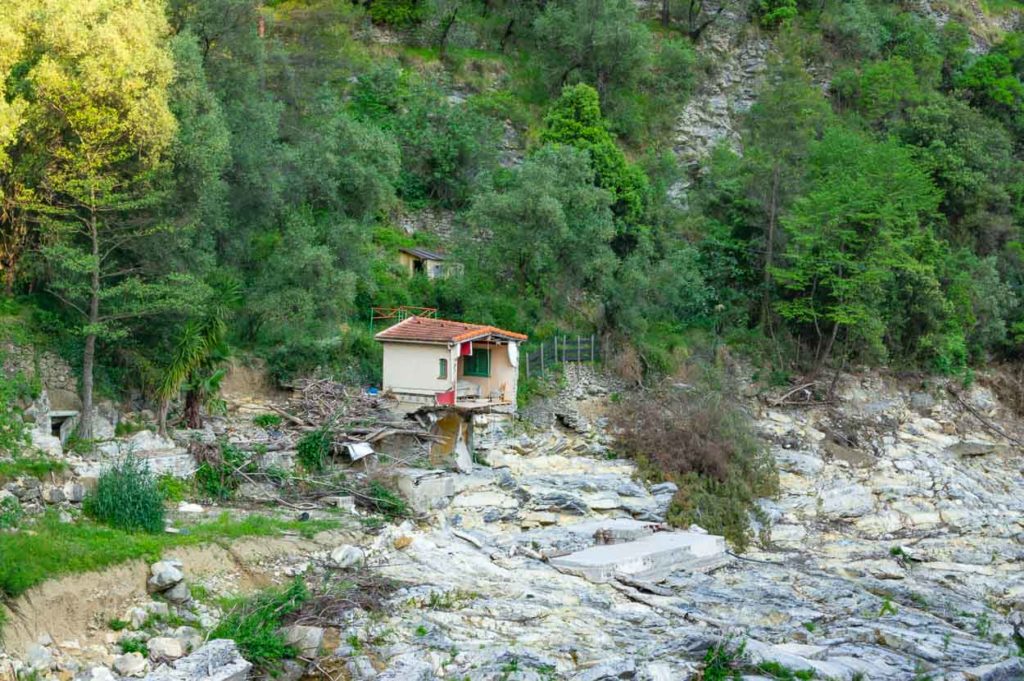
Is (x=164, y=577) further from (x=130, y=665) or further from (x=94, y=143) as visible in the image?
(x=94, y=143)

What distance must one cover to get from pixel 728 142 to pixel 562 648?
37.4 metres

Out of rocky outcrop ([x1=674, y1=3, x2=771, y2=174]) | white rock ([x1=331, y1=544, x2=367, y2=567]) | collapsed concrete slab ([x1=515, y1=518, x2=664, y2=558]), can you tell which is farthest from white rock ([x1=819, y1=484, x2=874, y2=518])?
rocky outcrop ([x1=674, y1=3, x2=771, y2=174])

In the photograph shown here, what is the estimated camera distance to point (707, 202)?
4109 centimetres

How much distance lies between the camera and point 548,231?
32.0m

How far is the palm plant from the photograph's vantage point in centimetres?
2175

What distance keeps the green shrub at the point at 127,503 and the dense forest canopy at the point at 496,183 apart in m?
4.59

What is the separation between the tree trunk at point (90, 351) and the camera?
2067cm

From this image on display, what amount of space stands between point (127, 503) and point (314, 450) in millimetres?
5714

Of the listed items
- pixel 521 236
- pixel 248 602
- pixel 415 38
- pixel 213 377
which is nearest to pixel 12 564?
pixel 248 602

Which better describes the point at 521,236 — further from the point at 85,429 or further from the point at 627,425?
Answer: the point at 85,429

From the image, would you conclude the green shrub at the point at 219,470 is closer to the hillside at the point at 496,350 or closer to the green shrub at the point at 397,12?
the hillside at the point at 496,350

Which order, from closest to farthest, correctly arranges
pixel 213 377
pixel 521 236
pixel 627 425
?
pixel 213 377 < pixel 627 425 < pixel 521 236

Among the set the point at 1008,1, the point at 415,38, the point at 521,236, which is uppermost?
the point at 1008,1

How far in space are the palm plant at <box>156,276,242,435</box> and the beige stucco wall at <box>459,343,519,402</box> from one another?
6327 millimetres
